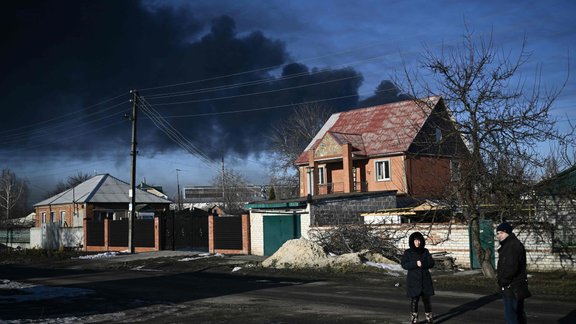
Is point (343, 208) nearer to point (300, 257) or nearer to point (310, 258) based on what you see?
point (300, 257)

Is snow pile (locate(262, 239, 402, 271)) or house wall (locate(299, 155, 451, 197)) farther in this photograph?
house wall (locate(299, 155, 451, 197))

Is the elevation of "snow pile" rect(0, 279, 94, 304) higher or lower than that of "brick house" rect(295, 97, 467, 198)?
lower

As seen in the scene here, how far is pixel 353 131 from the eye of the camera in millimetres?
47125

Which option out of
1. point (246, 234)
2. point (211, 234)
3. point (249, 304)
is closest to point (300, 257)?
point (246, 234)

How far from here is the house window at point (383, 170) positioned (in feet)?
143

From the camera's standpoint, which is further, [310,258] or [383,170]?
[383,170]

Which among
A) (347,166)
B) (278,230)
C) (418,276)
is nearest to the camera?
(418,276)

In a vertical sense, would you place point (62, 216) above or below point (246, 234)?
above

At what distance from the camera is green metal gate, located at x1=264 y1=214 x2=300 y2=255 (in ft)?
97.9

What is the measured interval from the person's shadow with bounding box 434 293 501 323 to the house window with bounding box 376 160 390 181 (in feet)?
93.3

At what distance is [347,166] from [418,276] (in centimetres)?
3291

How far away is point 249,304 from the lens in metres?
14.0

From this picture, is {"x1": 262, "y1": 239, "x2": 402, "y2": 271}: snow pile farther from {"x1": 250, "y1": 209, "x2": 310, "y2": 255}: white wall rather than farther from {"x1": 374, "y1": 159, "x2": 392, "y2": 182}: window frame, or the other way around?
{"x1": 374, "y1": 159, "x2": 392, "y2": 182}: window frame

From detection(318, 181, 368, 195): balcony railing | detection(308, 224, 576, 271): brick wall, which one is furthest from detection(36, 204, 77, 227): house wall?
detection(308, 224, 576, 271): brick wall
